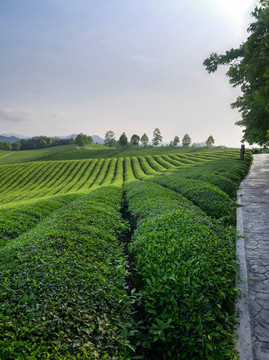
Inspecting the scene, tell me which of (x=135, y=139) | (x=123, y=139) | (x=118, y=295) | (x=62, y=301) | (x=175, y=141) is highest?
(x=135, y=139)

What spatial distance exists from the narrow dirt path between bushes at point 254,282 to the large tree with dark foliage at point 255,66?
23.8ft

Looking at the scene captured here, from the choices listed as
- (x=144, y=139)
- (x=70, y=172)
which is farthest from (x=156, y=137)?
(x=70, y=172)

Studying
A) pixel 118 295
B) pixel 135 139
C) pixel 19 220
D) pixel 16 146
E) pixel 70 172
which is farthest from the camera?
pixel 16 146

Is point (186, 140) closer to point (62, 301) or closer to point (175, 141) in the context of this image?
point (175, 141)

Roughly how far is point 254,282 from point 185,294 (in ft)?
8.01

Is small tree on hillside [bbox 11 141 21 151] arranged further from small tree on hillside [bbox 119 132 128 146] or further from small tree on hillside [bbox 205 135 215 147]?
small tree on hillside [bbox 205 135 215 147]

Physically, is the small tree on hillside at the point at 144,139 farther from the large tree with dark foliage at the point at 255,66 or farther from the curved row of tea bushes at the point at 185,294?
the curved row of tea bushes at the point at 185,294

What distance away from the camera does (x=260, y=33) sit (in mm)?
12234

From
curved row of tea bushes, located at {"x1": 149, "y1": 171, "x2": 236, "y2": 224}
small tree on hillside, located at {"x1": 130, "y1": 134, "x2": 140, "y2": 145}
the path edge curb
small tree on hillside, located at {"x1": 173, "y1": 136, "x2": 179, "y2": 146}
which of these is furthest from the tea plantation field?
small tree on hillside, located at {"x1": 173, "y1": 136, "x2": 179, "y2": 146}

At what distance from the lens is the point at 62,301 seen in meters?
3.58

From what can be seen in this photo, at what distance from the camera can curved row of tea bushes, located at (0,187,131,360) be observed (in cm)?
292

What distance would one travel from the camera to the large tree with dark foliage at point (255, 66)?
40.1 feet

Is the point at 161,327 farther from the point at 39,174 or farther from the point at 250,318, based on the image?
the point at 39,174

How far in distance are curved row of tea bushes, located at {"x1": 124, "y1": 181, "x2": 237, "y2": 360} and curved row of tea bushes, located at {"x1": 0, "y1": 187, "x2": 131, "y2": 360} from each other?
1.81 feet
